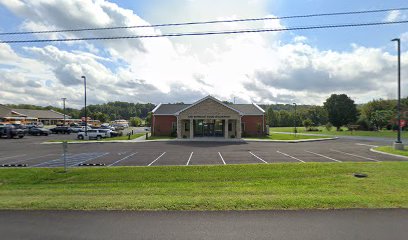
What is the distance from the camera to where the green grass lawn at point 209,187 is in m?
7.72

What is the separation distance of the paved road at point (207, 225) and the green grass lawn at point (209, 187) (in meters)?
0.49

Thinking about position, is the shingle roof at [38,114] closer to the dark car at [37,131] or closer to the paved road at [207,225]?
the dark car at [37,131]

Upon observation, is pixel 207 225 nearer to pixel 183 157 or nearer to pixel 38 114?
pixel 183 157

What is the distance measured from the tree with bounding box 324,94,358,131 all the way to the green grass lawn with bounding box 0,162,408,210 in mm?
61613

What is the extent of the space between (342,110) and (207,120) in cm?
4319

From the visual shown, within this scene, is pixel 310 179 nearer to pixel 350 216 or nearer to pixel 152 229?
pixel 350 216

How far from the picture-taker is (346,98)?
7106 centimetres

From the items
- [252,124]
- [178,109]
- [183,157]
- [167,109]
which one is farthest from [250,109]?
[183,157]

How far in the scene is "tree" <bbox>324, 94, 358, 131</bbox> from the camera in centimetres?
7038

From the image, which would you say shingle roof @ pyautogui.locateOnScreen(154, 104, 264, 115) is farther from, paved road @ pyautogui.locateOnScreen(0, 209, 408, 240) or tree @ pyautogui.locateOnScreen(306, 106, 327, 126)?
tree @ pyautogui.locateOnScreen(306, 106, 327, 126)

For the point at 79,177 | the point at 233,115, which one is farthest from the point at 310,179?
the point at 233,115

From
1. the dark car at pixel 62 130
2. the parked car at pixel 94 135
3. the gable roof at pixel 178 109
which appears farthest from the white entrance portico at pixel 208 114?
the dark car at pixel 62 130

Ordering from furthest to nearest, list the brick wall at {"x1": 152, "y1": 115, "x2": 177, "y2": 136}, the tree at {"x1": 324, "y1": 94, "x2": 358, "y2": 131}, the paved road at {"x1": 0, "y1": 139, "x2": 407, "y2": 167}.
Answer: the tree at {"x1": 324, "y1": 94, "x2": 358, "y2": 131}, the brick wall at {"x1": 152, "y1": 115, "x2": 177, "y2": 136}, the paved road at {"x1": 0, "y1": 139, "x2": 407, "y2": 167}

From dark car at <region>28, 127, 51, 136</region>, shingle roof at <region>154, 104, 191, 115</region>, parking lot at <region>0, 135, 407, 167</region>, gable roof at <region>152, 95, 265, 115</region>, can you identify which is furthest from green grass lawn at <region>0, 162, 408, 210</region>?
dark car at <region>28, 127, 51, 136</region>
